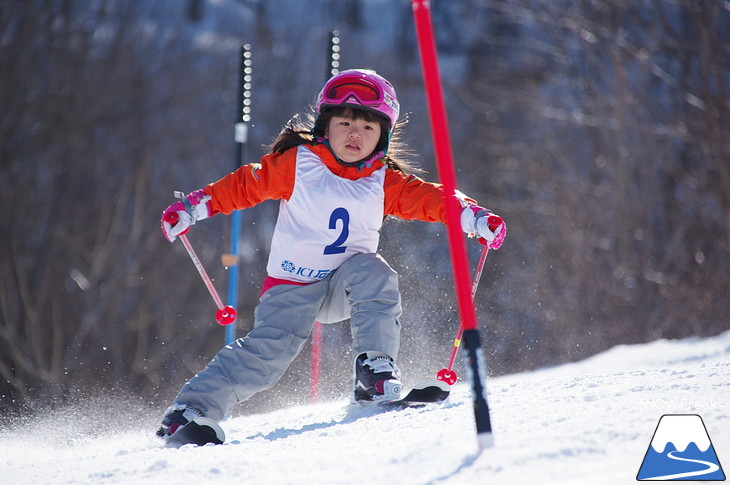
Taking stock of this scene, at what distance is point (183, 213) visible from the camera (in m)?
2.87

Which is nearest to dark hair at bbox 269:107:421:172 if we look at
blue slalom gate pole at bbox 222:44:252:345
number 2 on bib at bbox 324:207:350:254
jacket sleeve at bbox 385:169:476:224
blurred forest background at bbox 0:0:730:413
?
jacket sleeve at bbox 385:169:476:224

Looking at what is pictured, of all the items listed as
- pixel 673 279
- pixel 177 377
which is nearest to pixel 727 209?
pixel 673 279

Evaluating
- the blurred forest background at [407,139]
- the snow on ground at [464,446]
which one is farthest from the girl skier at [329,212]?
the blurred forest background at [407,139]

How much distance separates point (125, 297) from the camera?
1488cm

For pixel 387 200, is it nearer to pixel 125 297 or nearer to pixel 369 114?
pixel 369 114

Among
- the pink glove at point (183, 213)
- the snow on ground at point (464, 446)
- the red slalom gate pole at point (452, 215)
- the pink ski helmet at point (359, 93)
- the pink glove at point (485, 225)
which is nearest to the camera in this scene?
the snow on ground at point (464, 446)

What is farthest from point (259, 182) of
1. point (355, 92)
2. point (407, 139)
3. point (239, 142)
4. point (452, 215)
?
point (407, 139)

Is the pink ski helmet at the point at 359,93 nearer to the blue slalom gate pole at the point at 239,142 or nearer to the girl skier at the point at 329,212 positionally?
the girl skier at the point at 329,212

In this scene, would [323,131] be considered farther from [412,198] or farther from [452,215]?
[452,215]

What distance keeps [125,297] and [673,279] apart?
929 cm

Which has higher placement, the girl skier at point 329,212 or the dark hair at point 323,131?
the dark hair at point 323,131

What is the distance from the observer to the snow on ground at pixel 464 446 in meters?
1.65

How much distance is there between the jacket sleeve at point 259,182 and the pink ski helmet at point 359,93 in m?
0.26

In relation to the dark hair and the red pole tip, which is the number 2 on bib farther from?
the red pole tip
